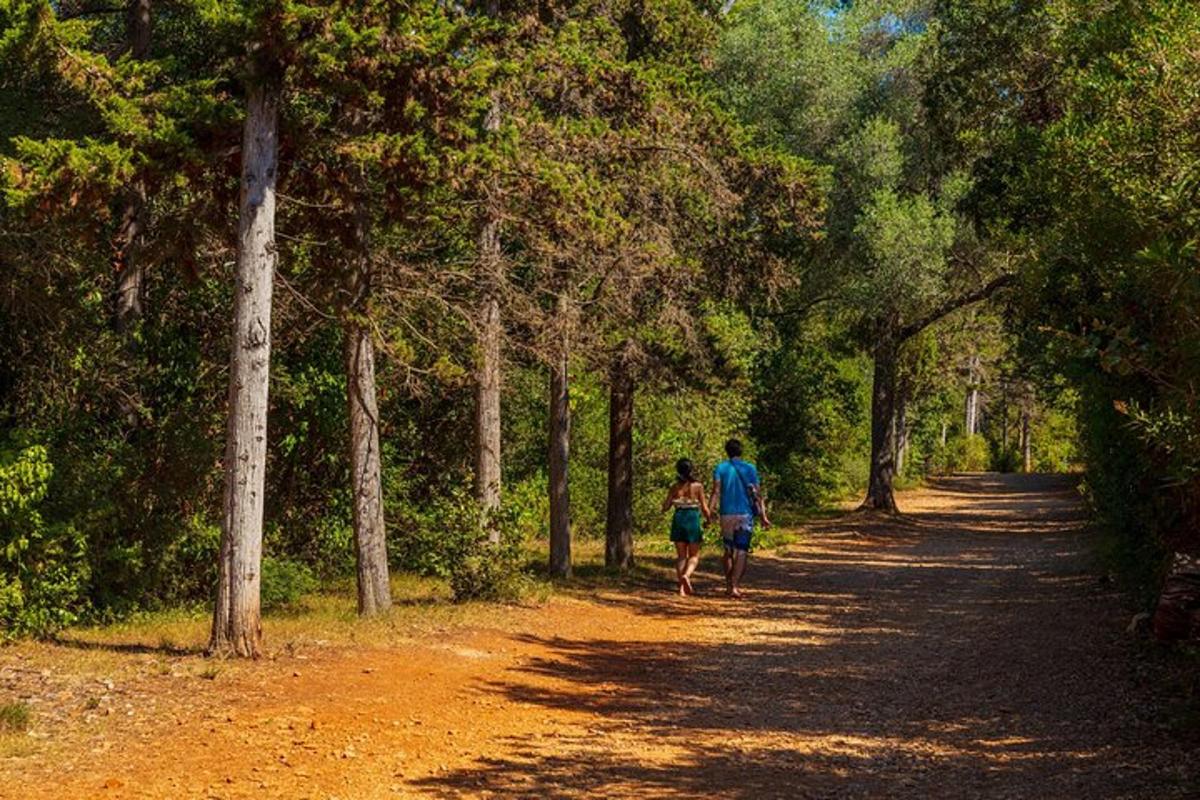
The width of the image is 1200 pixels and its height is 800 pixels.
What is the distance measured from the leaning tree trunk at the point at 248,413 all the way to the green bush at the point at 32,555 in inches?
104

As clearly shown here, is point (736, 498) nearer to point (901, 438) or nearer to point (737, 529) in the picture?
point (737, 529)

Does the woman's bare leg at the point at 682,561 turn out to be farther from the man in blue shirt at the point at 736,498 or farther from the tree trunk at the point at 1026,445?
the tree trunk at the point at 1026,445

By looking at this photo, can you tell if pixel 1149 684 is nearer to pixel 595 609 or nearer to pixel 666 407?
pixel 595 609

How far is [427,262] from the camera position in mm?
14844

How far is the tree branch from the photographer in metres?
27.8

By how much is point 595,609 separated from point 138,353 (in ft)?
20.0

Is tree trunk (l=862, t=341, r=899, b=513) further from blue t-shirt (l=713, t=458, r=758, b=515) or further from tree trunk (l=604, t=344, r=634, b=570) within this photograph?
blue t-shirt (l=713, t=458, r=758, b=515)

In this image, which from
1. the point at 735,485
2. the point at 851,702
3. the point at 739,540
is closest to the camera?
the point at 851,702

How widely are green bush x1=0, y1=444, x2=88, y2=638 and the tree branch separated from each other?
20377 mm

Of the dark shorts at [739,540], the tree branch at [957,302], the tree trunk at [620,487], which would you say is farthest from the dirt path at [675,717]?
the tree branch at [957,302]

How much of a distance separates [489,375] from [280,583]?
349 centimetres

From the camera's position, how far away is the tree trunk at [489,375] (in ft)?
45.2

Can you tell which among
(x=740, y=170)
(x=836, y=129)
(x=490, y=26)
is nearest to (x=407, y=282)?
(x=490, y=26)

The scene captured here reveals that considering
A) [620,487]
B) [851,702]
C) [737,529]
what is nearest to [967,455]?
[620,487]
